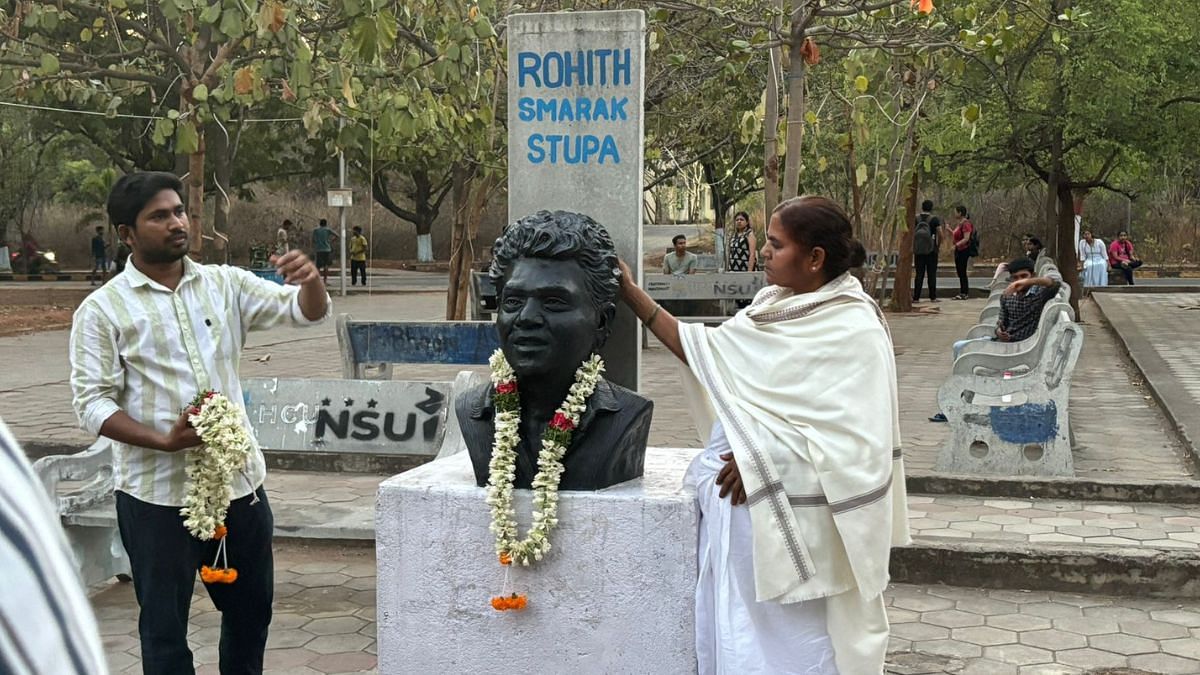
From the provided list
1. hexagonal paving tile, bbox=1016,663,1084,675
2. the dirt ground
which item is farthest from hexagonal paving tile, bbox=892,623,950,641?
the dirt ground

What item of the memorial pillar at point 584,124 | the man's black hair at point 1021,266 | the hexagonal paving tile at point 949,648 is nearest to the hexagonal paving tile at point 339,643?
the memorial pillar at point 584,124

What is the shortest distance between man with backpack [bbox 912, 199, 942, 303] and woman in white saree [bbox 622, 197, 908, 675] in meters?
17.3

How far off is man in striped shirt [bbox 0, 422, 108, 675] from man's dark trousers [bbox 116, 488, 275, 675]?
2.51 metres

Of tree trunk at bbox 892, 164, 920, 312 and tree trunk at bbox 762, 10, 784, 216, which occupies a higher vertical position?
tree trunk at bbox 762, 10, 784, 216

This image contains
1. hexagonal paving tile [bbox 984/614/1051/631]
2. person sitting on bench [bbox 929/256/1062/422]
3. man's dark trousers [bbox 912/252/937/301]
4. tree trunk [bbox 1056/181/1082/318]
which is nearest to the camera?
hexagonal paving tile [bbox 984/614/1051/631]

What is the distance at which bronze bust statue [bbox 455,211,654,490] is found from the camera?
122 inches

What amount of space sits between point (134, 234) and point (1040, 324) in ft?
19.9

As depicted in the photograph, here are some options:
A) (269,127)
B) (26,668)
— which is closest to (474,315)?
(26,668)

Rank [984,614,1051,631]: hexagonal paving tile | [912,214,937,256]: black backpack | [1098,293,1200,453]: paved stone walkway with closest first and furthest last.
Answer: [984,614,1051,631]: hexagonal paving tile
[1098,293,1200,453]: paved stone walkway
[912,214,937,256]: black backpack

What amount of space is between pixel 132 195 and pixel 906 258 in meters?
16.2

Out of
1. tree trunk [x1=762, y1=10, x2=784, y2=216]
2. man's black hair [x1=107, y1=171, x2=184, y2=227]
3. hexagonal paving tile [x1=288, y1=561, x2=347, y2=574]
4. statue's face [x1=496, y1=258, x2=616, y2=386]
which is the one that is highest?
tree trunk [x1=762, y1=10, x2=784, y2=216]

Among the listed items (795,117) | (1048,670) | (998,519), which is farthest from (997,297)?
(1048,670)

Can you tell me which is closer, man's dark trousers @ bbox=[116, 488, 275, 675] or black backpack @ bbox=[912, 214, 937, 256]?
man's dark trousers @ bbox=[116, 488, 275, 675]

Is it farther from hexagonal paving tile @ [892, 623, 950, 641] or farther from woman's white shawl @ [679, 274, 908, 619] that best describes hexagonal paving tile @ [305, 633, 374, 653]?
woman's white shawl @ [679, 274, 908, 619]
